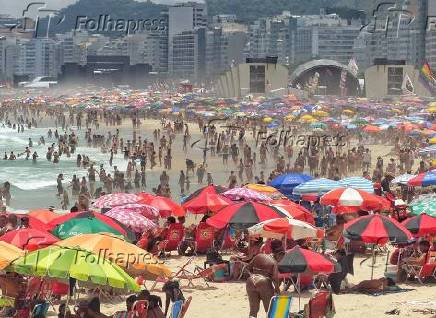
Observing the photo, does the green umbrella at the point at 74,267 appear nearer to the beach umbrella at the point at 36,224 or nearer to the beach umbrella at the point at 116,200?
the beach umbrella at the point at 36,224

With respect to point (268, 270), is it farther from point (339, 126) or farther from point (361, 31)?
point (361, 31)

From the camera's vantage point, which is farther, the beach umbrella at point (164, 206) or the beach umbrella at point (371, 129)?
the beach umbrella at point (371, 129)

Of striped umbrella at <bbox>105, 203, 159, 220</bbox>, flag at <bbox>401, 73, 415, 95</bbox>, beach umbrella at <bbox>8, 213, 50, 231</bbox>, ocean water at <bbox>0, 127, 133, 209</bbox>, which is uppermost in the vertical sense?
beach umbrella at <bbox>8, 213, 50, 231</bbox>

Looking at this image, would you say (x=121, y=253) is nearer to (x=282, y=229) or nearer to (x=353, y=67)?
(x=282, y=229)

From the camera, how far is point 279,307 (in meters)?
8.66

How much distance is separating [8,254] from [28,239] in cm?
116

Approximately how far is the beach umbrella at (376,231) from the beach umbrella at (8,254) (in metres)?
4.40

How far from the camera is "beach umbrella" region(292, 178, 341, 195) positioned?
1684cm

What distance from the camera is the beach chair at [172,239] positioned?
1416 centimetres

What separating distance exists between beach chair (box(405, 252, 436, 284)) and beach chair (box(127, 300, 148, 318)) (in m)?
4.66

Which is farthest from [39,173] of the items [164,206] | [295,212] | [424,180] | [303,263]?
Answer: [303,263]

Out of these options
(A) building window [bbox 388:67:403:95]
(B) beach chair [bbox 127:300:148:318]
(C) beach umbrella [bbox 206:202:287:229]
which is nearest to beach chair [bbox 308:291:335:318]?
(B) beach chair [bbox 127:300:148:318]

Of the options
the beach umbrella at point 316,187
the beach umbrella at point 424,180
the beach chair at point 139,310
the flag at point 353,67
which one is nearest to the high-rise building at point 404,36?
the flag at point 353,67

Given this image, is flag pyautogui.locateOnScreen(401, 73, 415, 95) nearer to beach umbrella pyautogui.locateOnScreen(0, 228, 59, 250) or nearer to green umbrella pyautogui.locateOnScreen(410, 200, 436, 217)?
green umbrella pyautogui.locateOnScreen(410, 200, 436, 217)
